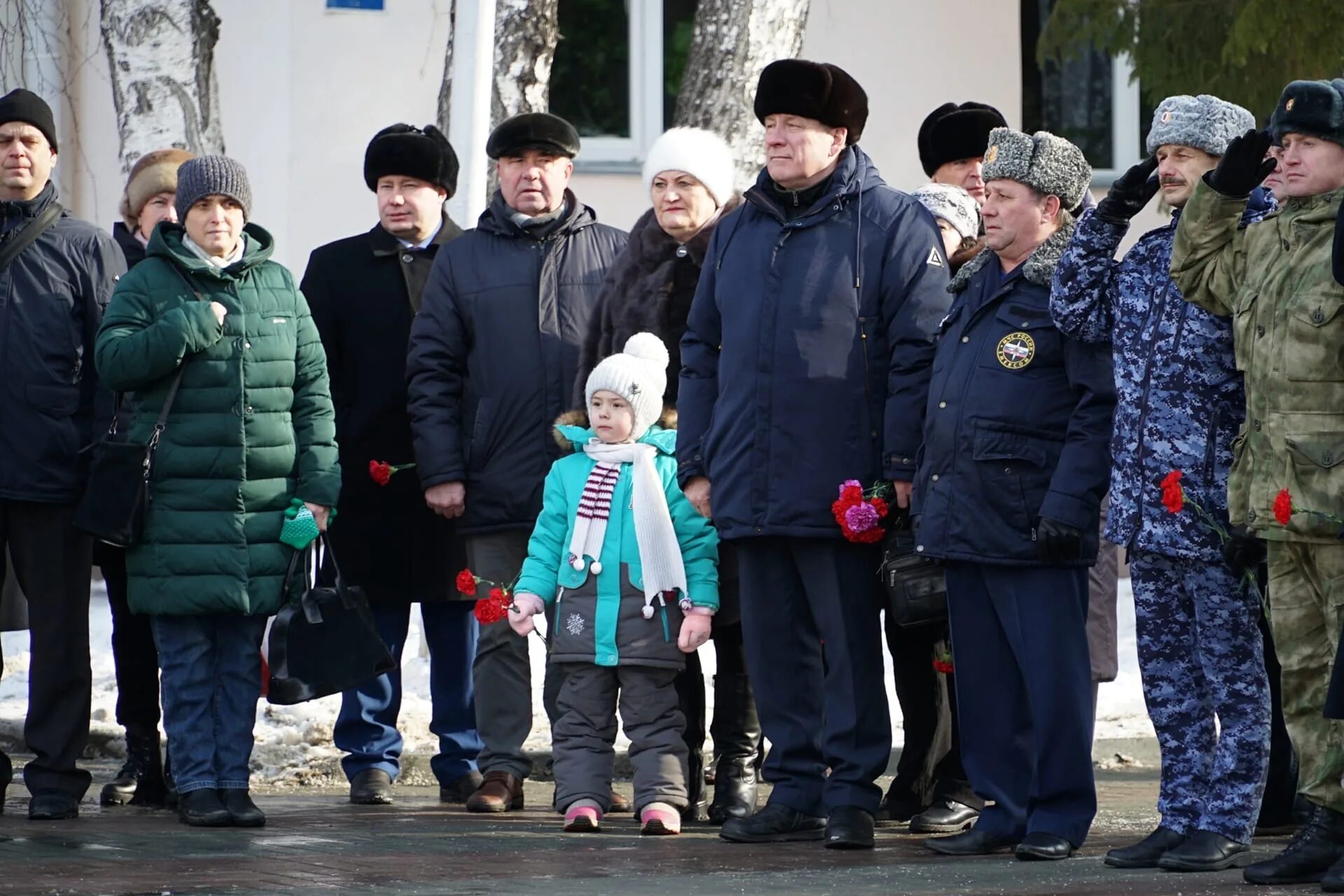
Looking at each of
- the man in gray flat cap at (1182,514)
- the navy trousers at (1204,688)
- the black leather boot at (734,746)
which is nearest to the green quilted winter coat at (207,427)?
the black leather boot at (734,746)

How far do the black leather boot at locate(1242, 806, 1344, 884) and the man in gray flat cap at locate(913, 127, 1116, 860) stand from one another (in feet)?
2.24

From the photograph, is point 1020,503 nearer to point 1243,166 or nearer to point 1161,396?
point 1161,396

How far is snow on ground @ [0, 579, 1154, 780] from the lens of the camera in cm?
866

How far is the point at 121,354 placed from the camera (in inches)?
277

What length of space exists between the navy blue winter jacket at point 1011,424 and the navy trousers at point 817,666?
1.35ft

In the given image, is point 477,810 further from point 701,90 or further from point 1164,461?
point 701,90

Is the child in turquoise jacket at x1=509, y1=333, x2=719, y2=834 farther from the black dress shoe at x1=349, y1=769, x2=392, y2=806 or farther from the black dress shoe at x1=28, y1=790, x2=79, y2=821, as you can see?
the black dress shoe at x1=28, y1=790, x2=79, y2=821

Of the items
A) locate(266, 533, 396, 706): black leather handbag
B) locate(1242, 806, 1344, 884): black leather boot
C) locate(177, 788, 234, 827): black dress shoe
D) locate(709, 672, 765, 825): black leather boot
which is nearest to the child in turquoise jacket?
locate(709, 672, 765, 825): black leather boot

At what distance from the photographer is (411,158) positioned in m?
8.15

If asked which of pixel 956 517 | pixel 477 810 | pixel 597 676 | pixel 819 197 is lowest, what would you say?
pixel 477 810

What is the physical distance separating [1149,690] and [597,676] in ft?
6.14

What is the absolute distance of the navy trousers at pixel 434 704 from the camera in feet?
26.3

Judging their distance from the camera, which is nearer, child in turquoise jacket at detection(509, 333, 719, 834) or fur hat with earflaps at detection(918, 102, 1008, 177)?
child in turquoise jacket at detection(509, 333, 719, 834)

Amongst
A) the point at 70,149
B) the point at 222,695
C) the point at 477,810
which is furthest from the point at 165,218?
the point at 70,149
